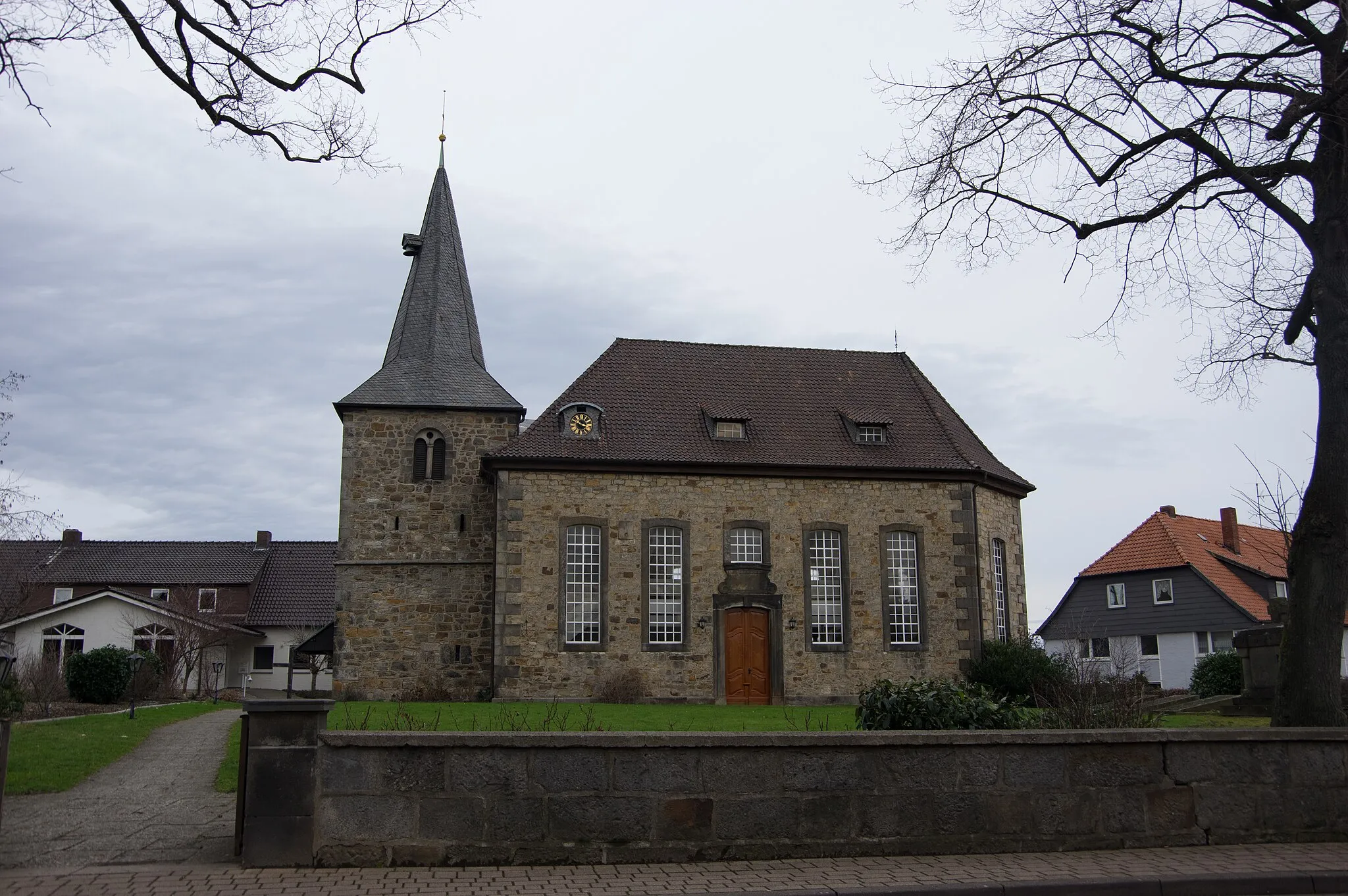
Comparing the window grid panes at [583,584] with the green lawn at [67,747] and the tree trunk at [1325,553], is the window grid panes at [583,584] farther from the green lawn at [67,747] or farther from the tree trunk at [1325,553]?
the tree trunk at [1325,553]

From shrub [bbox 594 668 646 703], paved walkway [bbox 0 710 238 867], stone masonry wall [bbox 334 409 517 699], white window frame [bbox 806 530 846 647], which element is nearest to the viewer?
paved walkway [bbox 0 710 238 867]

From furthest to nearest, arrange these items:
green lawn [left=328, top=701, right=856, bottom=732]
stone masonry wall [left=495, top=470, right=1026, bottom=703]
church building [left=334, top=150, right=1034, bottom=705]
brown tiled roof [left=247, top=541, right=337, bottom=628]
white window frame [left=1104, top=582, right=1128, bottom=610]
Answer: brown tiled roof [left=247, top=541, right=337, bottom=628] < white window frame [left=1104, top=582, right=1128, bottom=610] < church building [left=334, top=150, right=1034, bottom=705] < stone masonry wall [left=495, top=470, right=1026, bottom=703] < green lawn [left=328, top=701, right=856, bottom=732]

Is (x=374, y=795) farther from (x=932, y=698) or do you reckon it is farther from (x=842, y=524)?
(x=842, y=524)

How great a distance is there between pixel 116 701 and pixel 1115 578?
3400 cm

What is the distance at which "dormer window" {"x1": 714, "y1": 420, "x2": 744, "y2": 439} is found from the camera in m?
26.4

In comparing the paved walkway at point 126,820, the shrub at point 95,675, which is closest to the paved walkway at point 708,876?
the paved walkway at point 126,820

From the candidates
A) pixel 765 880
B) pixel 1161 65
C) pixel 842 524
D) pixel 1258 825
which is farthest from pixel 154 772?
pixel 842 524

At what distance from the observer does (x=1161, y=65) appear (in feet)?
37.5

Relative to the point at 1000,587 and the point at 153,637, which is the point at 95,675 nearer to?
the point at 153,637

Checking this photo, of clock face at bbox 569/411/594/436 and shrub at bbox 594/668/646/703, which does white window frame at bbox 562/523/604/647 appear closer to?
shrub at bbox 594/668/646/703

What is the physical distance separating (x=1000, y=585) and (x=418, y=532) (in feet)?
47.2

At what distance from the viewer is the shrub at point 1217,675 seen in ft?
77.6

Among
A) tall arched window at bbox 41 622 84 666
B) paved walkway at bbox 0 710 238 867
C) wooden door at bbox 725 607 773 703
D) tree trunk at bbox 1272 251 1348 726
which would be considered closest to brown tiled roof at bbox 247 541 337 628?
tall arched window at bbox 41 622 84 666

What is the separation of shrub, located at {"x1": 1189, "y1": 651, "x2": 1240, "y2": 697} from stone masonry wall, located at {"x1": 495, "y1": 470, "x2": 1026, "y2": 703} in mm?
4935
